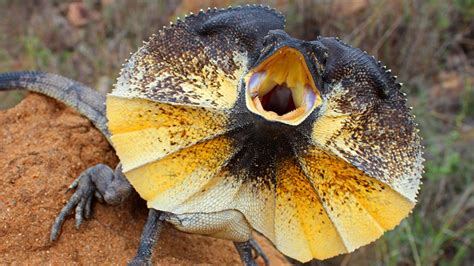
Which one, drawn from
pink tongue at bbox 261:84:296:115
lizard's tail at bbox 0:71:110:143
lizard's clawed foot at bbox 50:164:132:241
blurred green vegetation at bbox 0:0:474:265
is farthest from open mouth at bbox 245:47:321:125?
blurred green vegetation at bbox 0:0:474:265

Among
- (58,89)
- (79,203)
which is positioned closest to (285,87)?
(79,203)

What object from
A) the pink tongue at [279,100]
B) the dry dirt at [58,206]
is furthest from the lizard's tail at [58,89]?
the pink tongue at [279,100]

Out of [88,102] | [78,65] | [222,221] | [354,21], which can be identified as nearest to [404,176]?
[222,221]

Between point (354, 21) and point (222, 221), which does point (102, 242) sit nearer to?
point (222, 221)

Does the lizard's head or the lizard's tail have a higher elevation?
the lizard's head

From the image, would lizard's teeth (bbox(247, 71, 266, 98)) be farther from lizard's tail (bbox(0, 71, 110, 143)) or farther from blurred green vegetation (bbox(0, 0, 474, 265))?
blurred green vegetation (bbox(0, 0, 474, 265))
